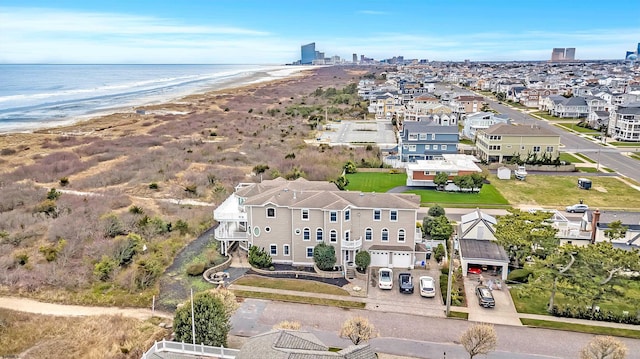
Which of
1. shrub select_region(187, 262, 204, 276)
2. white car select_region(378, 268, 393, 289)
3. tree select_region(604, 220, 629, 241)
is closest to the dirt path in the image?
shrub select_region(187, 262, 204, 276)

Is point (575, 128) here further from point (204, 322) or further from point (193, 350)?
point (193, 350)

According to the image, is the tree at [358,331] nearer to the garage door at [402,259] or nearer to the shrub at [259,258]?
the garage door at [402,259]

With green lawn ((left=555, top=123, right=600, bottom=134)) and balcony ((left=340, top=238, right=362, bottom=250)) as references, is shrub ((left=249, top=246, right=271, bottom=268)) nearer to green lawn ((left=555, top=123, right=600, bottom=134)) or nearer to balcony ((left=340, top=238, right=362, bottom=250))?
balcony ((left=340, top=238, right=362, bottom=250))

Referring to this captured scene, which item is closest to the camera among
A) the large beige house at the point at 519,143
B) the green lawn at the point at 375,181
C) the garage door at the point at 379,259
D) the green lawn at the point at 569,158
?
the garage door at the point at 379,259

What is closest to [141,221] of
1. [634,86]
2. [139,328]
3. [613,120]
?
[139,328]

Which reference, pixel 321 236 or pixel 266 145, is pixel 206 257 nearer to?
pixel 321 236

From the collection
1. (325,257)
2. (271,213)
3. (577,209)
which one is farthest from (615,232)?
(271,213)

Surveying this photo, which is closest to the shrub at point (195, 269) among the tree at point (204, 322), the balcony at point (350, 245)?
the tree at point (204, 322)
